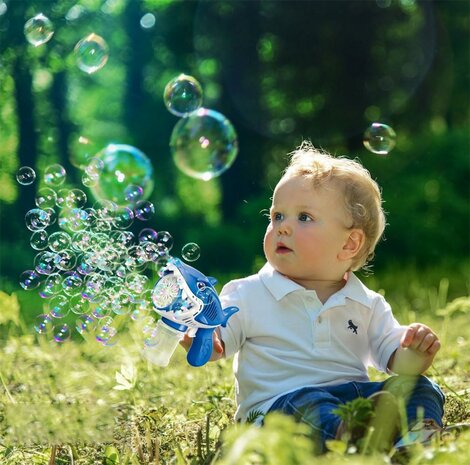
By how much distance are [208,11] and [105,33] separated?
2.79 meters

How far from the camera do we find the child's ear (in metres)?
3.06

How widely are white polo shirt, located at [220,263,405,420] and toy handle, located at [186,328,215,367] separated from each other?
23cm

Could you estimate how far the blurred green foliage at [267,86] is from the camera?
10.6 metres

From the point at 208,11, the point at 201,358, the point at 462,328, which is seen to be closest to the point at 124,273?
the point at 201,358

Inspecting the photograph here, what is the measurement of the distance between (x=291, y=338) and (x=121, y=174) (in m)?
1.94

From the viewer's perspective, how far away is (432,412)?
2.73 metres

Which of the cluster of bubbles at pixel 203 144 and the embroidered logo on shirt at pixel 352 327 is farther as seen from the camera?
the cluster of bubbles at pixel 203 144

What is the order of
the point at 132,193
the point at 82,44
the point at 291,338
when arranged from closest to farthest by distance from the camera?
the point at 291,338
the point at 132,193
the point at 82,44

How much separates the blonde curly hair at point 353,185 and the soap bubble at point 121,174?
4.41 ft

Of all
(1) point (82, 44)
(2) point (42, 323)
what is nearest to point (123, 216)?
(2) point (42, 323)

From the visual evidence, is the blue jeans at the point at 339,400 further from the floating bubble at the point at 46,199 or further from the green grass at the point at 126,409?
the floating bubble at the point at 46,199

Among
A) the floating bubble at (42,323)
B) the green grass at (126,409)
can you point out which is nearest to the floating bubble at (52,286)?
the floating bubble at (42,323)

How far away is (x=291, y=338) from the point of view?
2879 mm

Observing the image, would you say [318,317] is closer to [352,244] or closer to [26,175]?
[352,244]
